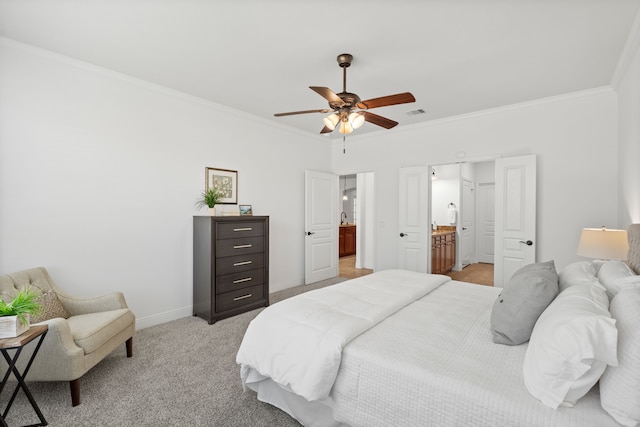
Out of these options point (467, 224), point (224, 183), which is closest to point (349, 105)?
point (224, 183)

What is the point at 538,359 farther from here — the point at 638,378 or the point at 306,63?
the point at 306,63

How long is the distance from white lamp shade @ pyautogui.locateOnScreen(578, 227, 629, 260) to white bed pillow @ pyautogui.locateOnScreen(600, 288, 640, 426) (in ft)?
6.20

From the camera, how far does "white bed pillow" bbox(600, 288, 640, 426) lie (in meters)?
1.09

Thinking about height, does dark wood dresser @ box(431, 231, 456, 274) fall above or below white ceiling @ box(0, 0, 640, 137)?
below

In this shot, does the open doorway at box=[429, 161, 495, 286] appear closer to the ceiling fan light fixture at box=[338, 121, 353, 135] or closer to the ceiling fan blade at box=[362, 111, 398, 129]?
the ceiling fan blade at box=[362, 111, 398, 129]

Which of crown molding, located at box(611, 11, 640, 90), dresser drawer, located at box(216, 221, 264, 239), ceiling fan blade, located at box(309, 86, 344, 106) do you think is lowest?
dresser drawer, located at box(216, 221, 264, 239)

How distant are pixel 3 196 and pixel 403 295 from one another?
11.3 ft

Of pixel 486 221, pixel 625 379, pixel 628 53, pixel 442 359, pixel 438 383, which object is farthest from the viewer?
pixel 486 221

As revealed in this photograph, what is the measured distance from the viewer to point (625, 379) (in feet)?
3.66

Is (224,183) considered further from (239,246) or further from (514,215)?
(514,215)

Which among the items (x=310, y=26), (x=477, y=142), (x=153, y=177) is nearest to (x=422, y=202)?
(x=477, y=142)

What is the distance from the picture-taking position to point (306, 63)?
9.84 feet

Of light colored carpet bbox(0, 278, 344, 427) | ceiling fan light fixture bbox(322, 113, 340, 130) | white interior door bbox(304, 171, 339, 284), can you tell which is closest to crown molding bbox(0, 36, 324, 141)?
white interior door bbox(304, 171, 339, 284)

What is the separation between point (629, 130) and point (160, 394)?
4628 millimetres
